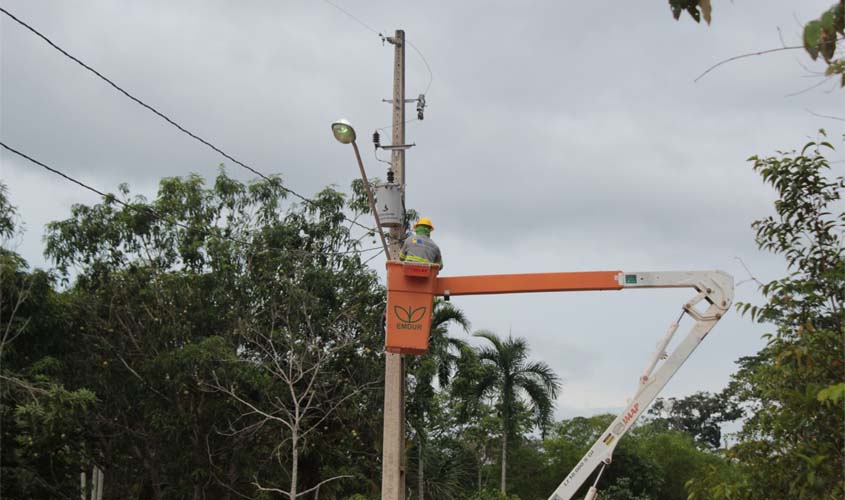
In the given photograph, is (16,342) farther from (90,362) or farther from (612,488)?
(612,488)

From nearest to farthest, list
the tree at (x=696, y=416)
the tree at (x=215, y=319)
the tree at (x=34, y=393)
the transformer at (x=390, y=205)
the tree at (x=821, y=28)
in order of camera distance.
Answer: the tree at (x=821, y=28), the transformer at (x=390, y=205), the tree at (x=34, y=393), the tree at (x=215, y=319), the tree at (x=696, y=416)

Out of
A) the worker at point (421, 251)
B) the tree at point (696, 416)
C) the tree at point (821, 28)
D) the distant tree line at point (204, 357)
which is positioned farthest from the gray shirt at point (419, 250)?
the tree at point (696, 416)

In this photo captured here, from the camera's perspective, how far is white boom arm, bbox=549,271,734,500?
8.37m

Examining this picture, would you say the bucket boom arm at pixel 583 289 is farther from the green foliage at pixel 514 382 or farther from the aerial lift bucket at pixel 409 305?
the green foliage at pixel 514 382

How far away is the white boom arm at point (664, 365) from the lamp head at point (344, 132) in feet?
11.2

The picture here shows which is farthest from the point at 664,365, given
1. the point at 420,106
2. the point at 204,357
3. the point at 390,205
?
the point at 204,357

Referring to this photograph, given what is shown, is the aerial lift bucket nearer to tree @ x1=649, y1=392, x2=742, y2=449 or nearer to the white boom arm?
the white boom arm

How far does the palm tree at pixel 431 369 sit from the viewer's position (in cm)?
2223

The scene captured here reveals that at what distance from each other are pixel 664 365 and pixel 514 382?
19.6m

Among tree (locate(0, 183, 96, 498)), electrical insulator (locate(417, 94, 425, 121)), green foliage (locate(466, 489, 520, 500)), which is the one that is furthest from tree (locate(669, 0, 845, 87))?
green foliage (locate(466, 489, 520, 500))

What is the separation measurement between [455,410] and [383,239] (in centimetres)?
2153

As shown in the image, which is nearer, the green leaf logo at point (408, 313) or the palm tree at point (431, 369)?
the green leaf logo at point (408, 313)

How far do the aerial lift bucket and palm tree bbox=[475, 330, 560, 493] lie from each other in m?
19.0

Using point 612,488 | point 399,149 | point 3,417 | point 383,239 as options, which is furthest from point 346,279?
point 612,488
